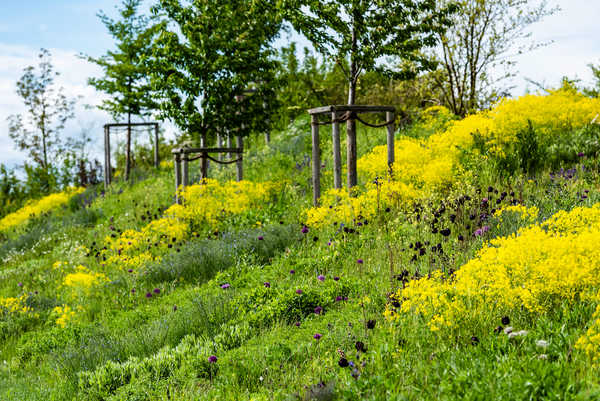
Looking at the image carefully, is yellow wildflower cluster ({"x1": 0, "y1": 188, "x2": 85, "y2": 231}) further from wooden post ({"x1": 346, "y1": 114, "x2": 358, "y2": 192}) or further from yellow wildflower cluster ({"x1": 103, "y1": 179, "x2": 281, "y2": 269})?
wooden post ({"x1": 346, "y1": 114, "x2": 358, "y2": 192})

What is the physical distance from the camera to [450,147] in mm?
8859

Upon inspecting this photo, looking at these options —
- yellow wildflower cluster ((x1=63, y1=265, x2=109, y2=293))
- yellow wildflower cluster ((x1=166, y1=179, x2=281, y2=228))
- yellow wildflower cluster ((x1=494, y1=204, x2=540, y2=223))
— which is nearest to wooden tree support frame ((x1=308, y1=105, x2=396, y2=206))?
yellow wildflower cluster ((x1=166, y1=179, x2=281, y2=228))

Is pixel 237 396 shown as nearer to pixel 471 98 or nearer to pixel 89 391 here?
pixel 89 391

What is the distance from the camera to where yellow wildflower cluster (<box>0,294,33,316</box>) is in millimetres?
7083

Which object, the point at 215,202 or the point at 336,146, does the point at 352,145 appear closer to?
the point at 336,146

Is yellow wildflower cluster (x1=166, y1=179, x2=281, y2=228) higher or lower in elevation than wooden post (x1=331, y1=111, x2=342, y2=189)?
lower

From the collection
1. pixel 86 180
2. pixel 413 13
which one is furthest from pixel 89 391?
pixel 86 180

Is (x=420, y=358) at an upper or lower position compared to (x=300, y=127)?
lower

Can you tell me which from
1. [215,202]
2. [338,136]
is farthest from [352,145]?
[215,202]

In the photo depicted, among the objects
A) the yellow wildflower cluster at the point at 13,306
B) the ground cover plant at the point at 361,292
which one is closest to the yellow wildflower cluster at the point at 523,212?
the ground cover plant at the point at 361,292

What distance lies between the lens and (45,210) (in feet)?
57.1

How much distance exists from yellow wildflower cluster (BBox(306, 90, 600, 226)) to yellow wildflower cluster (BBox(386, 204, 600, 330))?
3321mm

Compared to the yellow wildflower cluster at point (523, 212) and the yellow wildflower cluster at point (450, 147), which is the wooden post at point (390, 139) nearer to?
the yellow wildflower cluster at point (450, 147)

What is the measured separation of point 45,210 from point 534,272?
1761 centimetres
